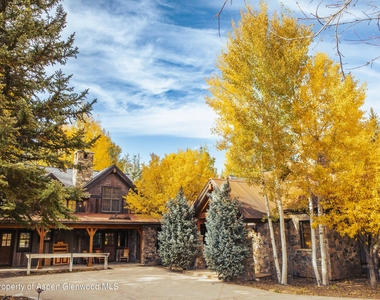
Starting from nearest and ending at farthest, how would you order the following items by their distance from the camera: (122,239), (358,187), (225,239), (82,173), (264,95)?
1. (358,187)
2. (264,95)
3. (225,239)
4. (82,173)
5. (122,239)

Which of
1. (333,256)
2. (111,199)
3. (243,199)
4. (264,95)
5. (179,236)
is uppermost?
→ (264,95)

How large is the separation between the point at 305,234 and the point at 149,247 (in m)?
9.42

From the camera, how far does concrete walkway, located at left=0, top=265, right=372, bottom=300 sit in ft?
30.3

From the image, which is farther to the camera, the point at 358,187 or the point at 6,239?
the point at 6,239

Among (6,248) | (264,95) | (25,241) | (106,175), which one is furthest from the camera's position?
(106,175)

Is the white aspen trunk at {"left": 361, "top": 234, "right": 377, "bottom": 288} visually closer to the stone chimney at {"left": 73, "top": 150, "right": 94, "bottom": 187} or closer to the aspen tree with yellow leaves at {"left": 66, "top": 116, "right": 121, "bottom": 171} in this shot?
the stone chimney at {"left": 73, "top": 150, "right": 94, "bottom": 187}

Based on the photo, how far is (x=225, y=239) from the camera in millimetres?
12016

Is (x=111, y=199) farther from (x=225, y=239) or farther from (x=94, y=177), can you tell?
(x=225, y=239)

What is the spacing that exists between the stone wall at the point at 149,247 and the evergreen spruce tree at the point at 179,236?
2764 millimetres

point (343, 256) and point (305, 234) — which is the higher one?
point (305, 234)

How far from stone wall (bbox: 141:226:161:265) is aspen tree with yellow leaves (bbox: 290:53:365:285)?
33.9 feet

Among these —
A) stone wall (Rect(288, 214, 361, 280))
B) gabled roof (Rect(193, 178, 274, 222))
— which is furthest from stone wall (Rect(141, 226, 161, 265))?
stone wall (Rect(288, 214, 361, 280))

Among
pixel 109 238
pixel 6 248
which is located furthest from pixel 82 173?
pixel 6 248

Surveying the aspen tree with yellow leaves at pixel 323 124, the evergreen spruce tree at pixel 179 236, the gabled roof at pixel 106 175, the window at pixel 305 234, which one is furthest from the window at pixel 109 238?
the aspen tree with yellow leaves at pixel 323 124
